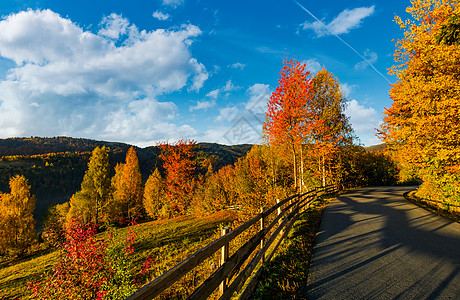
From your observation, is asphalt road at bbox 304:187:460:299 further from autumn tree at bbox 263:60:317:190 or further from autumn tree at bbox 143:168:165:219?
autumn tree at bbox 143:168:165:219

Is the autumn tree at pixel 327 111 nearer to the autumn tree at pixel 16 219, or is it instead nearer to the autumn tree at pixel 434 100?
the autumn tree at pixel 434 100

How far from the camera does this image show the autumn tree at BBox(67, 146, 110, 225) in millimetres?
27766

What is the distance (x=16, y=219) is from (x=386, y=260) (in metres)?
38.7

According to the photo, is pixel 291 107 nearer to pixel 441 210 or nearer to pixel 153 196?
pixel 441 210

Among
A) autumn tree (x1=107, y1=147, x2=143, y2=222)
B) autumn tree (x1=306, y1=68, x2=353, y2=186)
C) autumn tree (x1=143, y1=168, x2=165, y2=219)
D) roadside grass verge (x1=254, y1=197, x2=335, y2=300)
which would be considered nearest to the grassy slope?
roadside grass verge (x1=254, y1=197, x2=335, y2=300)

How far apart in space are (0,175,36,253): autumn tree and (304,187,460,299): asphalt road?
36266 millimetres

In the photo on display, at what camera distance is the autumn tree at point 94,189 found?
→ 2777cm

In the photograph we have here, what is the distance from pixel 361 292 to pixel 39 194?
149 metres

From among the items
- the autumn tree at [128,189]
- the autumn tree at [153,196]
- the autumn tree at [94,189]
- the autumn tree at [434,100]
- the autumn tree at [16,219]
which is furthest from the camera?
the autumn tree at [128,189]

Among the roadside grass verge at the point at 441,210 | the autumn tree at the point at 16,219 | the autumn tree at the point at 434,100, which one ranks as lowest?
the autumn tree at the point at 16,219

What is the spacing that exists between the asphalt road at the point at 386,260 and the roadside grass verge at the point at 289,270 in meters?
0.21

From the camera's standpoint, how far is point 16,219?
83.3ft

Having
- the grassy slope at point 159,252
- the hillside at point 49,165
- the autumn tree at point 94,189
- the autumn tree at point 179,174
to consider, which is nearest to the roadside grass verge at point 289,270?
the grassy slope at point 159,252

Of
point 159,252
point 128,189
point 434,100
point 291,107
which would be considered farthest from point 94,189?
point 434,100
